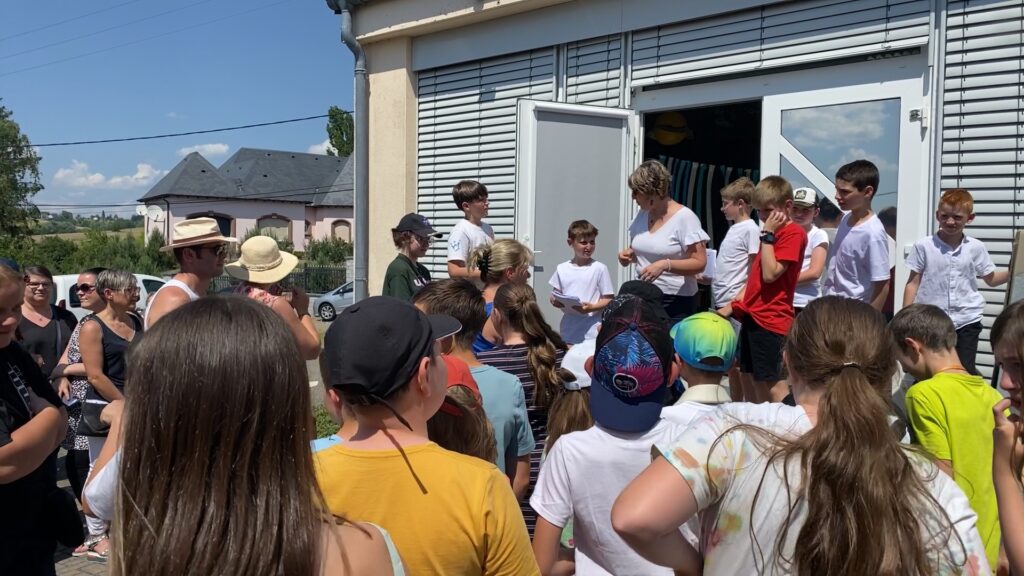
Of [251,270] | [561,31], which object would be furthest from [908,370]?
[561,31]

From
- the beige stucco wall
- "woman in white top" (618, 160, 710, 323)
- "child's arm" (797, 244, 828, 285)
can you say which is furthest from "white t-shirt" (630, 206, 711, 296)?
the beige stucco wall

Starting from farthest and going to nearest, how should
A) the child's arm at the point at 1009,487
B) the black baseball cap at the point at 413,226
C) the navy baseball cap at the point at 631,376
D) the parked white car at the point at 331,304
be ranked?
the parked white car at the point at 331,304 < the black baseball cap at the point at 413,226 < the navy baseball cap at the point at 631,376 < the child's arm at the point at 1009,487

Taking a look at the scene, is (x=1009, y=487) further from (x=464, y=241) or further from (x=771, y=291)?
(x=464, y=241)

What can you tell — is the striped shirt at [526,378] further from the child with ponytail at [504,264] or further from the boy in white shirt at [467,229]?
the boy in white shirt at [467,229]

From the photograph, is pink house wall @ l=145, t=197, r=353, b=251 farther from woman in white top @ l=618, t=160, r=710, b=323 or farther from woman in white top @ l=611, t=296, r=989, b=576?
woman in white top @ l=611, t=296, r=989, b=576

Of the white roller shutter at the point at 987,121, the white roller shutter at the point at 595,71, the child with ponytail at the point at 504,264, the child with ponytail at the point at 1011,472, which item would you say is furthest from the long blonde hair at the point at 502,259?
the white roller shutter at the point at 595,71

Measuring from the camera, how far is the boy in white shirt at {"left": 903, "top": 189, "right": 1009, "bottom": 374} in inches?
210

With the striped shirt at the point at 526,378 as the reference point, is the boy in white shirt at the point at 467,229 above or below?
above

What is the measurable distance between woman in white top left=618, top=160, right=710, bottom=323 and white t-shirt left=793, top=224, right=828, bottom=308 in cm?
72

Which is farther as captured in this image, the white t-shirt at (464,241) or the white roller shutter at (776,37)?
the white t-shirt at (464,241)

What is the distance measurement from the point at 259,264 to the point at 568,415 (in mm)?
1813

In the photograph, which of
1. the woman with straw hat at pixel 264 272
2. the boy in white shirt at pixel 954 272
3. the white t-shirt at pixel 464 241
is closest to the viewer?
the woman with straw hat at pixel 264 272

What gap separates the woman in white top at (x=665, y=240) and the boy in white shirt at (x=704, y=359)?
2701mm

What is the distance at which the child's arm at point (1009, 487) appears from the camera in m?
2.01
